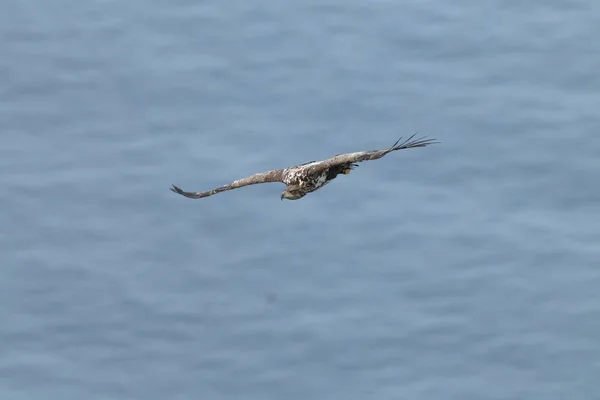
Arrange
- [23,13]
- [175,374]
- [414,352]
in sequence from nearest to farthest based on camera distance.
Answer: [414,352], [175,374], [23,13]

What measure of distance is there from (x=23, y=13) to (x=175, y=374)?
32854 mm

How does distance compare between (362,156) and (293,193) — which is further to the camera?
(293,193)

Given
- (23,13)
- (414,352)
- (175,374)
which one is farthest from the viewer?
(23,13)

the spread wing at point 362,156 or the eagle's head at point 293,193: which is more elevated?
the eagle's head at point 293,193

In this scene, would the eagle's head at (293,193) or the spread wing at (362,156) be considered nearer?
the spread wing at (362,156)

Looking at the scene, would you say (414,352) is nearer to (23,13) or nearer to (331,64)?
(331,64)

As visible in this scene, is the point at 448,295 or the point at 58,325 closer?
the point at 448,295

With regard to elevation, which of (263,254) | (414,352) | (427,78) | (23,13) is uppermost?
(23,13)

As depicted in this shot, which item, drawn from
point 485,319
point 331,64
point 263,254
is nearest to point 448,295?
point 485,319

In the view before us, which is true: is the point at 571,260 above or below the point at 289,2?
below

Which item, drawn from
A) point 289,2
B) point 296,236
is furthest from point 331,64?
point 296,236

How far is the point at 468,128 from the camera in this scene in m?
124

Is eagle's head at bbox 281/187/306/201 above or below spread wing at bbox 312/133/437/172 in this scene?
above

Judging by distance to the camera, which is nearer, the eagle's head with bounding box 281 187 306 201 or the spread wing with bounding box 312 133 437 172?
the spread wing with bounding box 312 133 437 172
